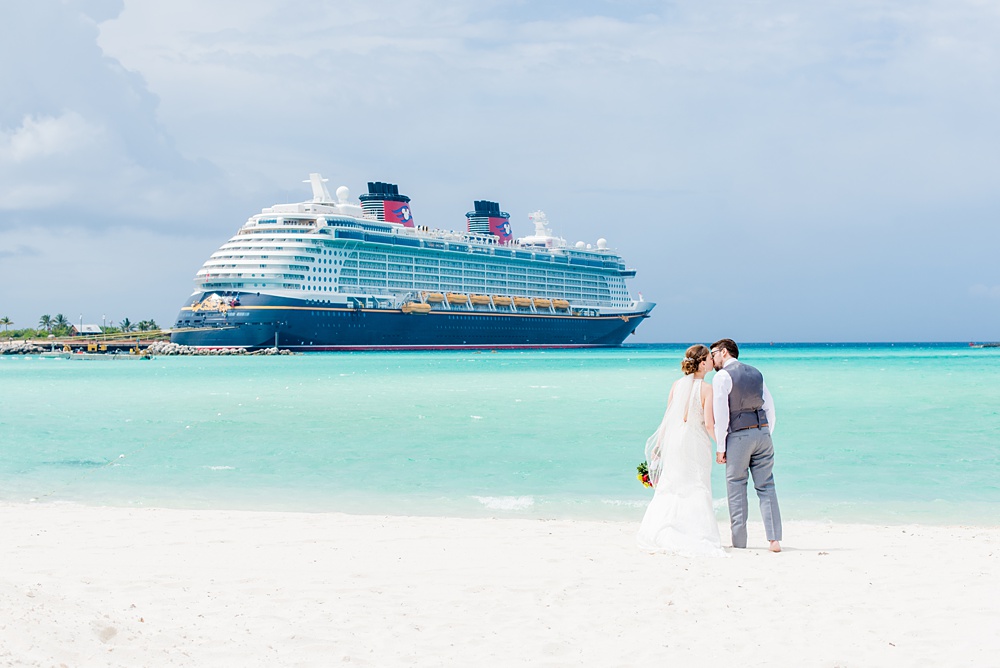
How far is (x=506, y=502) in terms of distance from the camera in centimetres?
977

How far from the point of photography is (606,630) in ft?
14.8

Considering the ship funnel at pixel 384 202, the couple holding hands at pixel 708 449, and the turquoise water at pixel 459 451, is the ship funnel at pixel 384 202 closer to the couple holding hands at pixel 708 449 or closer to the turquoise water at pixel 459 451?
the turquoise water at pixel 459 451

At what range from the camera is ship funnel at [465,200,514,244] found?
90125mm

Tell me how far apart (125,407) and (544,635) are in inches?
815

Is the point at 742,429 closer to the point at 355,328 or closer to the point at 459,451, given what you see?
the point at 459,451

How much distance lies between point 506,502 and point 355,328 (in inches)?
2466

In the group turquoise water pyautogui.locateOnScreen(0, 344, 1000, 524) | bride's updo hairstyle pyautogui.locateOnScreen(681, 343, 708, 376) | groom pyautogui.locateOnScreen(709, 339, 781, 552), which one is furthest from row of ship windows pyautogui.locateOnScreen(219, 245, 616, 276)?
bride's updo hairstyle pyautogui.locateOnScreen(681, 343, 708, 376)

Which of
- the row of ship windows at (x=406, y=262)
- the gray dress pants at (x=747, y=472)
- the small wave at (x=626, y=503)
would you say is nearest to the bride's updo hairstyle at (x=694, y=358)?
Answer: the gray dress pants at (x=747, y=472)

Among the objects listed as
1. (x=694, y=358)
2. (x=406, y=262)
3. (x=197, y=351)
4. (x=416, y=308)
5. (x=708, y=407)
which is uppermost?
(x=406, y=262)

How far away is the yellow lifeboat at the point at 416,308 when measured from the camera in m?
75.2

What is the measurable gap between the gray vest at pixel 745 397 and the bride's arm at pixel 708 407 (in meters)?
0.14

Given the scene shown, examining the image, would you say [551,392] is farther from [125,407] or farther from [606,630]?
[606,630]

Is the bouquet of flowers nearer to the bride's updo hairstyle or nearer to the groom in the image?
the groom

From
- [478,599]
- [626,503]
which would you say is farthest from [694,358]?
[626,503]
